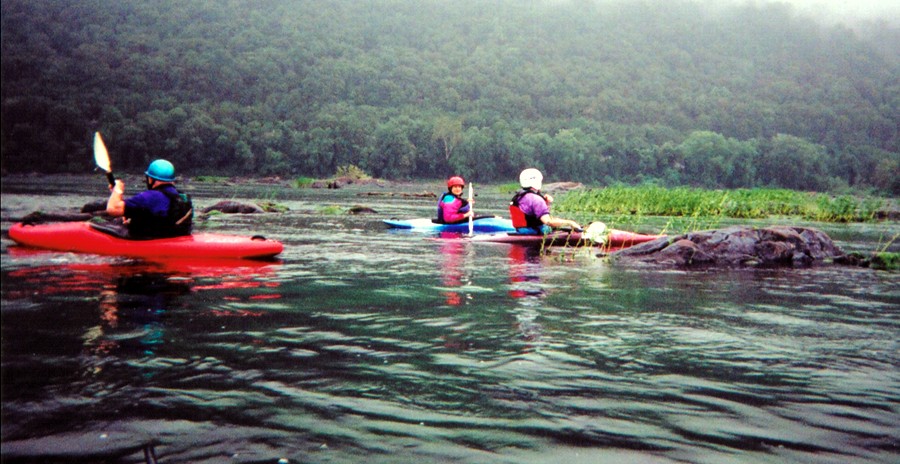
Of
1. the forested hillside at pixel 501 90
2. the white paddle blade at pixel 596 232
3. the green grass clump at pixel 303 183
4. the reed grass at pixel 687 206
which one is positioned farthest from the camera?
the forested hillside at pixel 501 90

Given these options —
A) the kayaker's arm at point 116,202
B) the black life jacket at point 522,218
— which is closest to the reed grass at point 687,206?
the black life jacket at point 522,218

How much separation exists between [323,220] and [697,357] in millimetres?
15710

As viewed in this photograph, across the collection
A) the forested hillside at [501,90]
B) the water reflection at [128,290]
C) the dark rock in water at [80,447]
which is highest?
the forested hillside at [501,90]

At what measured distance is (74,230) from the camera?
1078 centimetres

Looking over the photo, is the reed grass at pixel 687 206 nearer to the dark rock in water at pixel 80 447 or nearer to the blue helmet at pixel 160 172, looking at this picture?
the blue helmet at pixel 160 172

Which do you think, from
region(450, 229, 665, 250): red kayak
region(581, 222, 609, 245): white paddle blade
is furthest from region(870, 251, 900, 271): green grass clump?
region(581, 222, 609, 245): white paddle blade

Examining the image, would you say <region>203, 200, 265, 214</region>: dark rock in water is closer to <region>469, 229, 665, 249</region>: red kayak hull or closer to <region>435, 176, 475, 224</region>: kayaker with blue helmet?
<region>435, 176, 475, 224</region>: kayaker with blue helmet

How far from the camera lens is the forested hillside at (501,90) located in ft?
260

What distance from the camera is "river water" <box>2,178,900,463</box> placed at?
11.8 feet

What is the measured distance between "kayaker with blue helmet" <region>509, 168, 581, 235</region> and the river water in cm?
396

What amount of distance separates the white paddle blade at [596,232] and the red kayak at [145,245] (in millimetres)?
5501

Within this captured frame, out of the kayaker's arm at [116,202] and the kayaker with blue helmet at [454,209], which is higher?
the kayaker's arm at [116,202]

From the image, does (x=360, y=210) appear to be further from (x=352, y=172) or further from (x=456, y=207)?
(x=352, y=172)

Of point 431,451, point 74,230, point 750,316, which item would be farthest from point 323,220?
point 431,451
